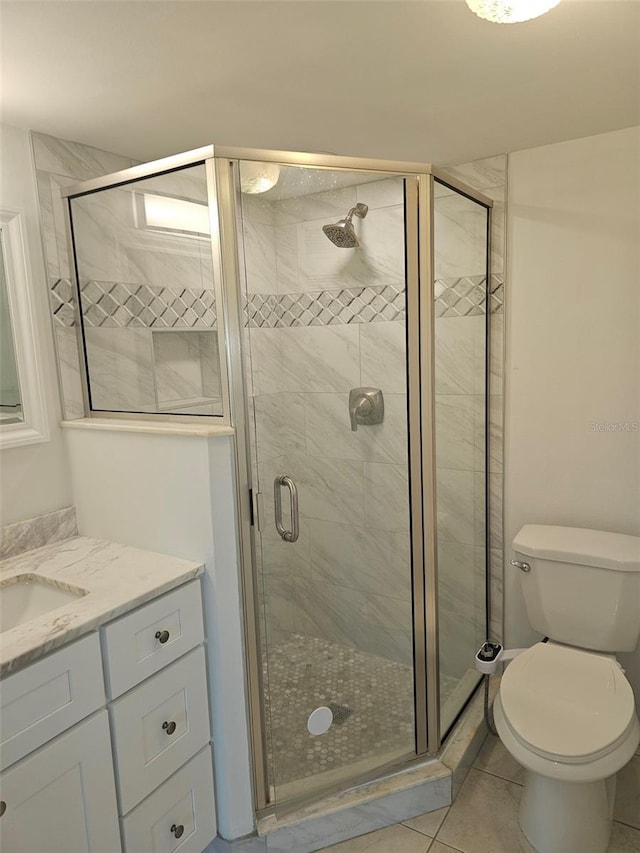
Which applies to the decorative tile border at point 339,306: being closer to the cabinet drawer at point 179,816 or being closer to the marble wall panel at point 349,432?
the marble wall panel at point 349,432

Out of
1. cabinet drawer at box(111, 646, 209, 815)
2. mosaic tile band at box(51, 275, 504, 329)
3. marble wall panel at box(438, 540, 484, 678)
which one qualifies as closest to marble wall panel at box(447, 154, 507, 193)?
mosaic tile band at box(51, 275, 504, 329)

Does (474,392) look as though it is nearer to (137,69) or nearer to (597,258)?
(597,258)

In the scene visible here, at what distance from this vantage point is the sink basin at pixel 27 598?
64.1 inches

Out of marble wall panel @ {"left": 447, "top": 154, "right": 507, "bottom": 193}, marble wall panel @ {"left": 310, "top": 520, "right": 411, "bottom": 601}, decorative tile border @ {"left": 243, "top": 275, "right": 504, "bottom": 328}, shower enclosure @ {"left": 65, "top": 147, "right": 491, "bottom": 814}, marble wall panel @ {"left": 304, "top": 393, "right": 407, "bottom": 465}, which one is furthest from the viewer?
marble wall panel @ {"left": 447, "top": 154, "right": 507, "bottom": 193}

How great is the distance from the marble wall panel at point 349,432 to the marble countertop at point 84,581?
59 cm

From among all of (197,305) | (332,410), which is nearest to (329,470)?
(332,410)

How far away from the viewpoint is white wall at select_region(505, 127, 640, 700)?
207cm

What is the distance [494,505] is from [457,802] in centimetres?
113

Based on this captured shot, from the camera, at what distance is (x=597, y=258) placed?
83.0 inches

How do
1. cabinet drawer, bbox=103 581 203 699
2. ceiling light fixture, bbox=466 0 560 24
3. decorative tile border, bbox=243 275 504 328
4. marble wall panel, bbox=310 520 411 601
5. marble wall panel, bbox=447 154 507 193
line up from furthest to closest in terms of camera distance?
marble wall panel, bbox=447 154 507 193
marble wall panel, bbox=310 520 411 601
decorative tile border, bbox=243 275 504 328
cabinet drawer, bbox=103 581 203 699
ceiling light fixture, bbox=466 0 560 24

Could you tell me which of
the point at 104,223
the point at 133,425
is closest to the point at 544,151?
the point at 104,223

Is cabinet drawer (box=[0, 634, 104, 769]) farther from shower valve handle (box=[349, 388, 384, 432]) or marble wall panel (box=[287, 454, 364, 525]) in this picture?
shower valve handle (box=[349, 388, 384, 432])

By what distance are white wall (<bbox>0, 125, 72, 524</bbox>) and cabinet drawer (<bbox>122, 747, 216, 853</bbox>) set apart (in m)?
0.96

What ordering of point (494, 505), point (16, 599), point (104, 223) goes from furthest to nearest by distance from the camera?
1. point (494, 505)
2. point (104, 223)
3. point (16, 599)
